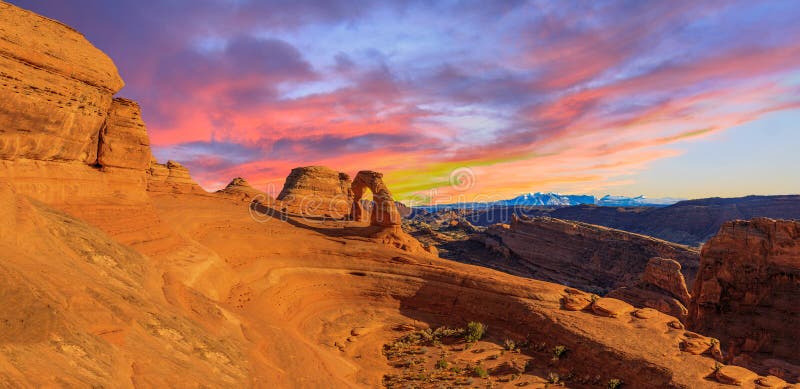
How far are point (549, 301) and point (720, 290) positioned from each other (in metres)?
19.5

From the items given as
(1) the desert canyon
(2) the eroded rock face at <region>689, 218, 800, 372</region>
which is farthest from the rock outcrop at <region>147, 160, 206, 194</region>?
(2) the eroded rock face at <region>689, 218, 800, 372</region>

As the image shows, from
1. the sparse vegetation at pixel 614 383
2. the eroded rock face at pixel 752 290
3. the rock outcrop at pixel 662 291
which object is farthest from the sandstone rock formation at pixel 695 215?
the sparse vegetation at pixel 614 383

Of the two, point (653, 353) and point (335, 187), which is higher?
point (335, 187)

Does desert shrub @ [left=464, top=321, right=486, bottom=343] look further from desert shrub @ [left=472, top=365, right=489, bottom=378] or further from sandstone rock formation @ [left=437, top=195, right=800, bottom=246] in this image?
sandstone rock formation @ [left=437, top=195, right=800, bottom=246]

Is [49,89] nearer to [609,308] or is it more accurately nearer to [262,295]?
[262,295]

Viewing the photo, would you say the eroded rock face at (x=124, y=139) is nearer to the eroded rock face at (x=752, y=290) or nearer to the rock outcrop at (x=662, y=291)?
the rock outcrop at (x=662, y=291)

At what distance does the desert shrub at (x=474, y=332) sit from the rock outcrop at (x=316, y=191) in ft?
105

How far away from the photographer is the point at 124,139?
17797mm

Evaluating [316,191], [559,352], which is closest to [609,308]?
[559,352]

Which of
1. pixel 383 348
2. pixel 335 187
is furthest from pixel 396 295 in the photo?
pixel 335 187

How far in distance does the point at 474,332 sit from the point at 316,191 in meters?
41.1

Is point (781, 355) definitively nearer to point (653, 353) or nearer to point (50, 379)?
point (653, 353)

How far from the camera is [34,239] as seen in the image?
30.3ft

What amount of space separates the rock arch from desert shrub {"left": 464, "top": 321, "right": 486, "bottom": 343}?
12271 millimetres
